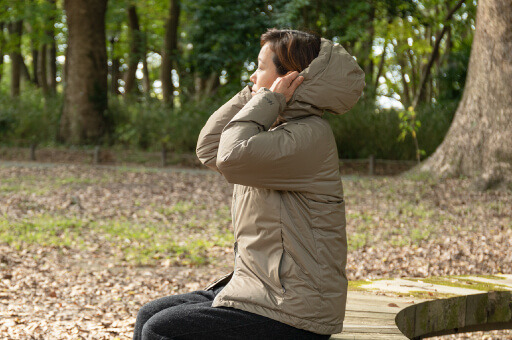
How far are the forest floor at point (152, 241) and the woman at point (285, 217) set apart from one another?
224 cm

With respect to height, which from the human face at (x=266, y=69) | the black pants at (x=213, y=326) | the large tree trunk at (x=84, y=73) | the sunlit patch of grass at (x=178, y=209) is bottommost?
the sunlit patch of grass at (x=178, y=209)

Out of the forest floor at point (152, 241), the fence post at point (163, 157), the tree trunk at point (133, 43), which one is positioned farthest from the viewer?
the tree trunk at point (133, 43)

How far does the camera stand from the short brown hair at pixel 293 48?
2498 mm

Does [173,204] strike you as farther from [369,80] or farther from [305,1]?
[369,80]

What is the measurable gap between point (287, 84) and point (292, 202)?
0.47 meters

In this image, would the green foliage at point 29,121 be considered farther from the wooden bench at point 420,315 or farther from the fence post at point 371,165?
the wooden bench at point 420,315

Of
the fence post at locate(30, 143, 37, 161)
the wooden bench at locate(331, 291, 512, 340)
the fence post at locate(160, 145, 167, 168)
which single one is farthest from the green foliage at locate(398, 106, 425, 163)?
the fence post at locate(30, 143, 37, 161)

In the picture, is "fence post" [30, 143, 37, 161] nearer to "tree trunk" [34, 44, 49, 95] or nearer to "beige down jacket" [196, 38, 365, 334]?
"tree trunk" [34, 44, 49, 95]

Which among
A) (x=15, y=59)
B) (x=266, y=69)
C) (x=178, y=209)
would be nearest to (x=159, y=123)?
(x=178, y=209)

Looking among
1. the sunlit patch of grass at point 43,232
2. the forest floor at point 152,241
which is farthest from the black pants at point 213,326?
the sunlit patch of grass at point 43,232

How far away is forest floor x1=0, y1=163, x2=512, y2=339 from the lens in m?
5.44

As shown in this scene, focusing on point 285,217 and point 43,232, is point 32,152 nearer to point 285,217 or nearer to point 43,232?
point 43,232

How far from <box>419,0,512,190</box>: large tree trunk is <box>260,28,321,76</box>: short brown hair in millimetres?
8993

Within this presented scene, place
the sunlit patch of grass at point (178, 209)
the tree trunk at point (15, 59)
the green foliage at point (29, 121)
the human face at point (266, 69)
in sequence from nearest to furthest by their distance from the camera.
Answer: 1. the human face at point (266, 69)
2. the sunlit patch of grass at point (178, 209)
3. the green foliage at point (29, 121)
4. the tree trunk at point (15, 59)
